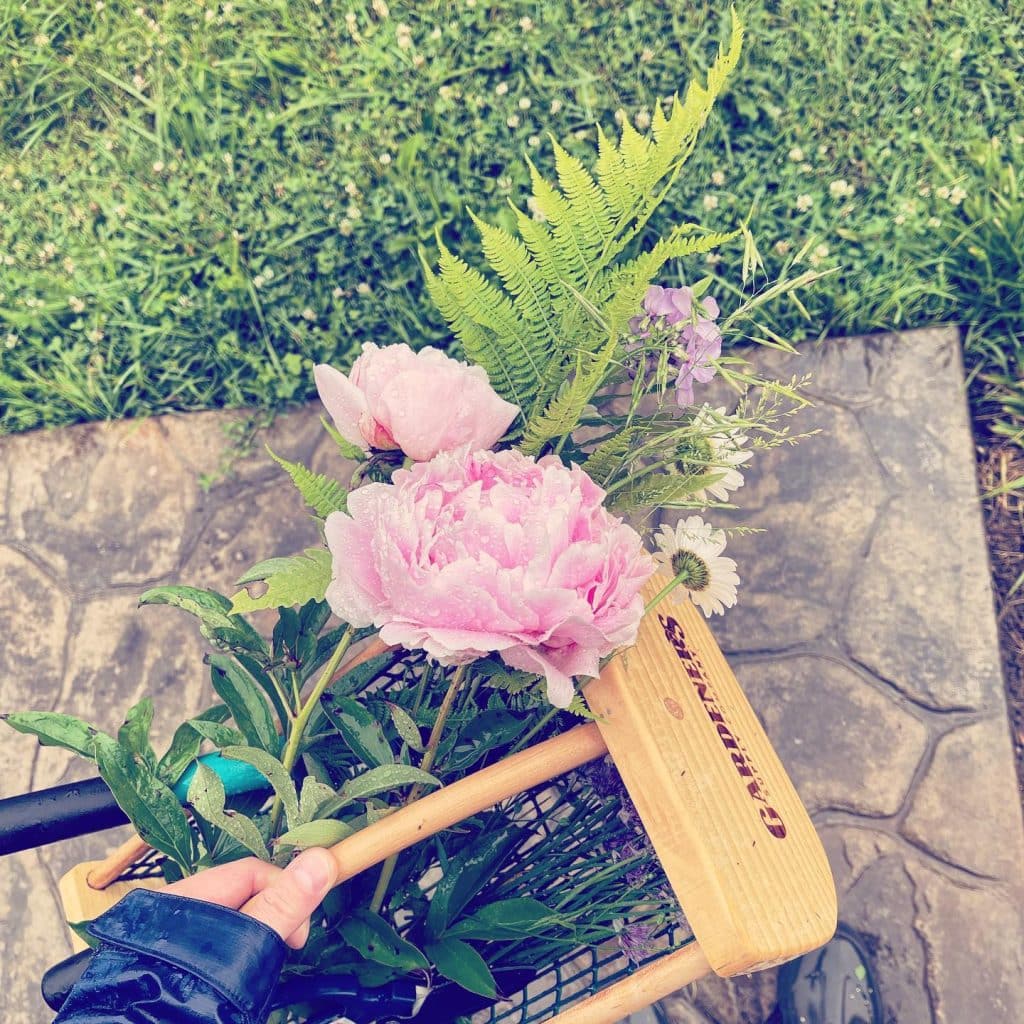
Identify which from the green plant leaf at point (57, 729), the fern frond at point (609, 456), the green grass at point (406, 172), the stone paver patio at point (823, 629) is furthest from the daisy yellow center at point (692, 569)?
the green grass at point (406, 172)

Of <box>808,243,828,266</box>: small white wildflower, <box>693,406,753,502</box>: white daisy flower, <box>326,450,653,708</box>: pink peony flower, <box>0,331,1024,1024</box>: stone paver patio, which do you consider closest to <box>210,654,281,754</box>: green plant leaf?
<box>326,450,653,708</box>: pink peony flower

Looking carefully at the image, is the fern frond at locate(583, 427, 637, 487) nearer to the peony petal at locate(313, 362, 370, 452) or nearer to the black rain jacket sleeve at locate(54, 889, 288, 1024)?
the peony petal at locate(313, 362, 370, 452)

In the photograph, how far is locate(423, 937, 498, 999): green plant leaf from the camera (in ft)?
2.70

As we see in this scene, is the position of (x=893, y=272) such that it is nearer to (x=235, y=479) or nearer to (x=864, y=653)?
(x=864, y=653)

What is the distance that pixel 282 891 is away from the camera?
2.15 ft

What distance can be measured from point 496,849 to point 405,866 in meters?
0.10

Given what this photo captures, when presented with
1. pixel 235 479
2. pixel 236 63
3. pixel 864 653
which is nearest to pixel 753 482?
pixel 864 653

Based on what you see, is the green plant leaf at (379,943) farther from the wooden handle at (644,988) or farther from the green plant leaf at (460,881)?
the wooden handle at (644,988)

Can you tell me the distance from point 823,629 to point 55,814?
1.36 metres

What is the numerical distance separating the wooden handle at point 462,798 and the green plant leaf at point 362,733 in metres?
0.11

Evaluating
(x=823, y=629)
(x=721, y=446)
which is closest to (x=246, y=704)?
(x=721, y=446)

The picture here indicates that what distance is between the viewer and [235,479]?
188 cm

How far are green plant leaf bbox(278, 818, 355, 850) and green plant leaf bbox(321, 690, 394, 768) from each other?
11 centimetres

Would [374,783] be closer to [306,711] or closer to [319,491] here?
[306,711]
